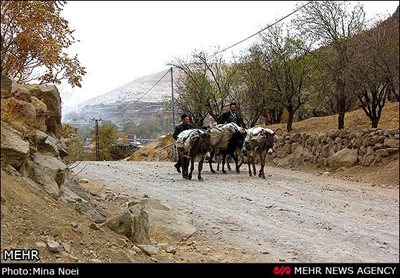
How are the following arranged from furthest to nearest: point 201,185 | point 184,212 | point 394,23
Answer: point 394,23 < point 201,185 < point 184,212

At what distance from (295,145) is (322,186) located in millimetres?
8799

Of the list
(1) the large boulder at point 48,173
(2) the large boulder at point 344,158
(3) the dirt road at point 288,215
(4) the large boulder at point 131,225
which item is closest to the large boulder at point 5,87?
(1) the large boulder at point 48,173

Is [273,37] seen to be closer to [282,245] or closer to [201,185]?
[201,185]

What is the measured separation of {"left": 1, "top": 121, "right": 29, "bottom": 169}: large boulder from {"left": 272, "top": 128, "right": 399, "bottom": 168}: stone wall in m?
8.05

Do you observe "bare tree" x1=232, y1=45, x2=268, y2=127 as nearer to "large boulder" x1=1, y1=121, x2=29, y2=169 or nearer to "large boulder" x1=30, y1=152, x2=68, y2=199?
"large boulder" x1=30, y1=152, x2=68, y2=199

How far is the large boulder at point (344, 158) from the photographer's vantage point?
47.7 feet

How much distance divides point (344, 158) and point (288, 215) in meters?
7.30

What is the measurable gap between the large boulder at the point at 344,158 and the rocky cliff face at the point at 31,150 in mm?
9381

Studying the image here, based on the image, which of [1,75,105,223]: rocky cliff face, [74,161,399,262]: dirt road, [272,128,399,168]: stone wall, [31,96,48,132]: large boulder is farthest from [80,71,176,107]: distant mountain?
[1,75,105,223]: rocky cliff face

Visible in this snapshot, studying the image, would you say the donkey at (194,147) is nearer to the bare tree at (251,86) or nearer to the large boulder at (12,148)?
the large boulder at (12,148)

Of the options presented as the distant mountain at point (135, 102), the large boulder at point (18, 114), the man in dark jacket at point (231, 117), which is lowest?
the large boulder at point (18, 114)

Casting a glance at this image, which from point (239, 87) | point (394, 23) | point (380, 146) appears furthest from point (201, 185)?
point (239, 87)

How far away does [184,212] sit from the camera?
29.9ft
